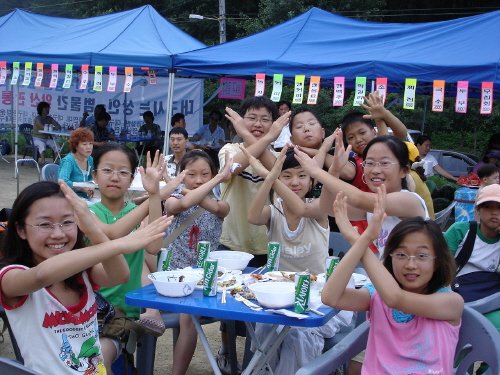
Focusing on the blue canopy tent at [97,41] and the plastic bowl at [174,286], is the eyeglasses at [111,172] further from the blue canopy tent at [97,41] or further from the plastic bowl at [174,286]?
the blue canopy tent at [97,41]

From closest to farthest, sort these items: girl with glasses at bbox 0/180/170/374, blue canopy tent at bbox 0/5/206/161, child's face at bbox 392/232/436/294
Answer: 1. girl with glasses at bbox 0/180/170/374
2. child's face at bbox 392/232/436/294
3. blue canopy tent at bbox 0/5/206/161

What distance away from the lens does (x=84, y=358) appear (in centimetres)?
205

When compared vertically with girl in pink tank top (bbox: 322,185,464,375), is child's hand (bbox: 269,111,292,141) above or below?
above

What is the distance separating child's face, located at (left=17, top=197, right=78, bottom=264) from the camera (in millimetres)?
1996

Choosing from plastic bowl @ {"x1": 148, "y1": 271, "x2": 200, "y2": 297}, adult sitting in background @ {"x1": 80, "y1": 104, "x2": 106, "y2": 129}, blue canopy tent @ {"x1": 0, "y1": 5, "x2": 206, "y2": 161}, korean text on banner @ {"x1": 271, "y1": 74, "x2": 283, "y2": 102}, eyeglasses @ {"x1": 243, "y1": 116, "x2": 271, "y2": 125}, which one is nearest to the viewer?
plastic bowl @ {"x1": 148, "y1": 271, "x2": 200, "y2": 297}

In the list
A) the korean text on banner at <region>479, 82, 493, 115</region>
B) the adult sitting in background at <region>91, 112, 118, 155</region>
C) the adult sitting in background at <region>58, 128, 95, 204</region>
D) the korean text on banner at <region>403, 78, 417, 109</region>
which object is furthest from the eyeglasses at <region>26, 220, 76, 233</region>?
the adult sitting in background at <region>91, 112, 118, 155</region>

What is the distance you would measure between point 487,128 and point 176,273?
20.4 m

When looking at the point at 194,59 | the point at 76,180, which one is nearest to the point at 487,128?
the point at 194,59

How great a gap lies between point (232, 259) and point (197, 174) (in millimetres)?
739

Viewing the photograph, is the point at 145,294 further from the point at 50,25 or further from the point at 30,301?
the point at 50,25

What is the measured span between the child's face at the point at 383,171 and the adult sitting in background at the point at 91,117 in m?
9.33

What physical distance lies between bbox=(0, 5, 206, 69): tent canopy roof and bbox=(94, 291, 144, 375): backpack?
5841mm

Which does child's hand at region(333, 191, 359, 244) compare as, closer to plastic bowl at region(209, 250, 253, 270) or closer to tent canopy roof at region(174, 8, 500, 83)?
plastic bowl at region(209, 250, 253, 270)

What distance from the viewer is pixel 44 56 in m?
8.88
